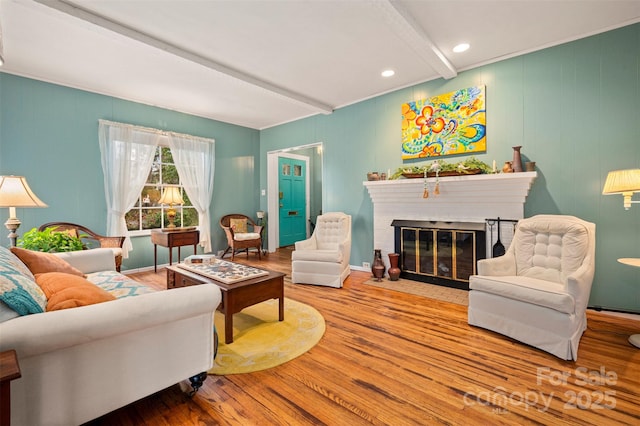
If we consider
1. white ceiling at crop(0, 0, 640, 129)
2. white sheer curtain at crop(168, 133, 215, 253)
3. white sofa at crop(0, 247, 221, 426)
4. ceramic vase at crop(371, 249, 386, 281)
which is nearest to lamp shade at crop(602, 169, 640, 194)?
white ceiling at crop(0, 0, 640, 129)

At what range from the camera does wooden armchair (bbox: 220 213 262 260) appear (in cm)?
533

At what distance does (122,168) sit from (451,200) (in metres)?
4.69

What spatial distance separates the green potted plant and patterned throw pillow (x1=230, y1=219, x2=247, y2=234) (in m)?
2.76

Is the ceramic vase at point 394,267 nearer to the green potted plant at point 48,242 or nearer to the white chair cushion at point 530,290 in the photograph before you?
the white chair cushion at point 530,290

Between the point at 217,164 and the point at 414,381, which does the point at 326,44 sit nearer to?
the point at 414,381

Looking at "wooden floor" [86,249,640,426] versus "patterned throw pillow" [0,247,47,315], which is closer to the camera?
"patterned throw pillow" [0,247,47,315]

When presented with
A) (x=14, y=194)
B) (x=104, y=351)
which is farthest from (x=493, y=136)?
(x=14, y=194)

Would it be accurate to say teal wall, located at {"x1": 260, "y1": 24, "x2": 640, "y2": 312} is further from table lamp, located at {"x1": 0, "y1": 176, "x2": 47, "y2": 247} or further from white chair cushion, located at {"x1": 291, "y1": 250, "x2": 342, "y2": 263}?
table lamp, located at {"x1": 0, "y1": 176, "x2": 47, "y2": 247}

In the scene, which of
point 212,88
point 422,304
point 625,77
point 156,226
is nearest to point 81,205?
point 156,226

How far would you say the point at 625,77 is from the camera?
2773 mm

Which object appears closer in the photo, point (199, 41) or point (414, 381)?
point (414, 381)

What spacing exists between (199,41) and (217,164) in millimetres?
2956

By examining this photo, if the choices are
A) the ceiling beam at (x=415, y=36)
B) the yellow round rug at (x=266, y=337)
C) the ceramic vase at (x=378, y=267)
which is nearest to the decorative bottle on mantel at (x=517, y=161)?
the ceiling beam at (x=415, y=36)

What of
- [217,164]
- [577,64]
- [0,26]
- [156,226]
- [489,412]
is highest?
[0,26]
